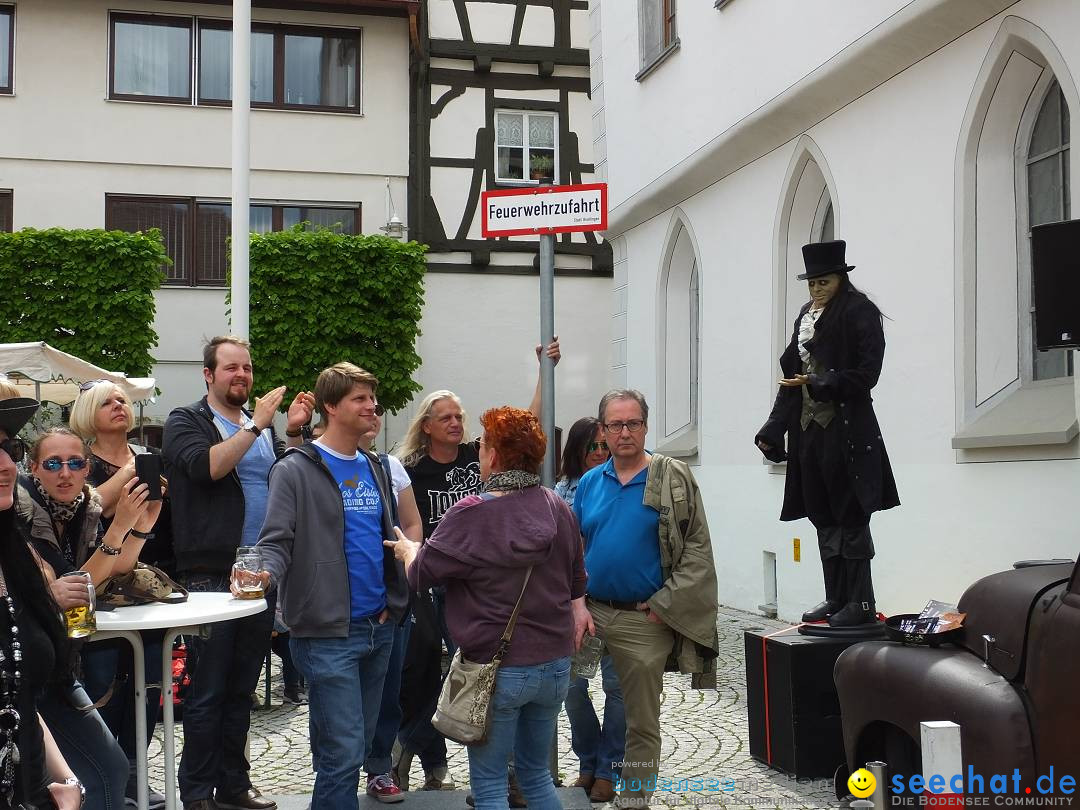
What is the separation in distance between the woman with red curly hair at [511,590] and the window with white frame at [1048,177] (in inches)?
185

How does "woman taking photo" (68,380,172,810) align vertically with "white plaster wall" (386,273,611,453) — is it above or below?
below

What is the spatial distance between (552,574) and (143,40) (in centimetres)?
1864

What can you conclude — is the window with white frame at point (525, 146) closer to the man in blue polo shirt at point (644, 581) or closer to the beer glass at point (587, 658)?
the man in blue polo shirt at point (644, 581)

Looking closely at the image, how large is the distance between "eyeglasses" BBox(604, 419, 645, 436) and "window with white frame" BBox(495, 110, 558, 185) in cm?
1621

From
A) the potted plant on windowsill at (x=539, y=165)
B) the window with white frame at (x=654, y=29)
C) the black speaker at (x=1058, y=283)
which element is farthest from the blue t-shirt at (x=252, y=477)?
the potted plant on windowsill at (x=539, y=165)

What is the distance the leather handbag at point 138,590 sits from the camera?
415 cm

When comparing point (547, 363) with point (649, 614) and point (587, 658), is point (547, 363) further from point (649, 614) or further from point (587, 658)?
point (587, 658)

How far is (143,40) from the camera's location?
19.9 metres

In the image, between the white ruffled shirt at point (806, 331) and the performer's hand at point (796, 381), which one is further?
the white ruffled shirt at point (806, 331)

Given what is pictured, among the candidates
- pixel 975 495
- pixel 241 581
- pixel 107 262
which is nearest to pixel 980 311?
pixel 975 495

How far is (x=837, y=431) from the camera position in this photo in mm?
5688

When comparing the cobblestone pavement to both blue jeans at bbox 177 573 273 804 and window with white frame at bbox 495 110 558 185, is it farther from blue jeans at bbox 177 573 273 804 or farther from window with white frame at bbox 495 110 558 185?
window with white frame at bbox 495 110 558 185

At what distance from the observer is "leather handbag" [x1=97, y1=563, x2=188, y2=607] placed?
163 inches

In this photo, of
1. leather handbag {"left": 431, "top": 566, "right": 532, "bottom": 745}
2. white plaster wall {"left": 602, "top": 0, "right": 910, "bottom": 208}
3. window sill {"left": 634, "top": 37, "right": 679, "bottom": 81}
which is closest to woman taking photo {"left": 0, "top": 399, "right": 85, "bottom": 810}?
leather handbag {"left": 431, "top": 566, "right": 532, "bottom": 745}
